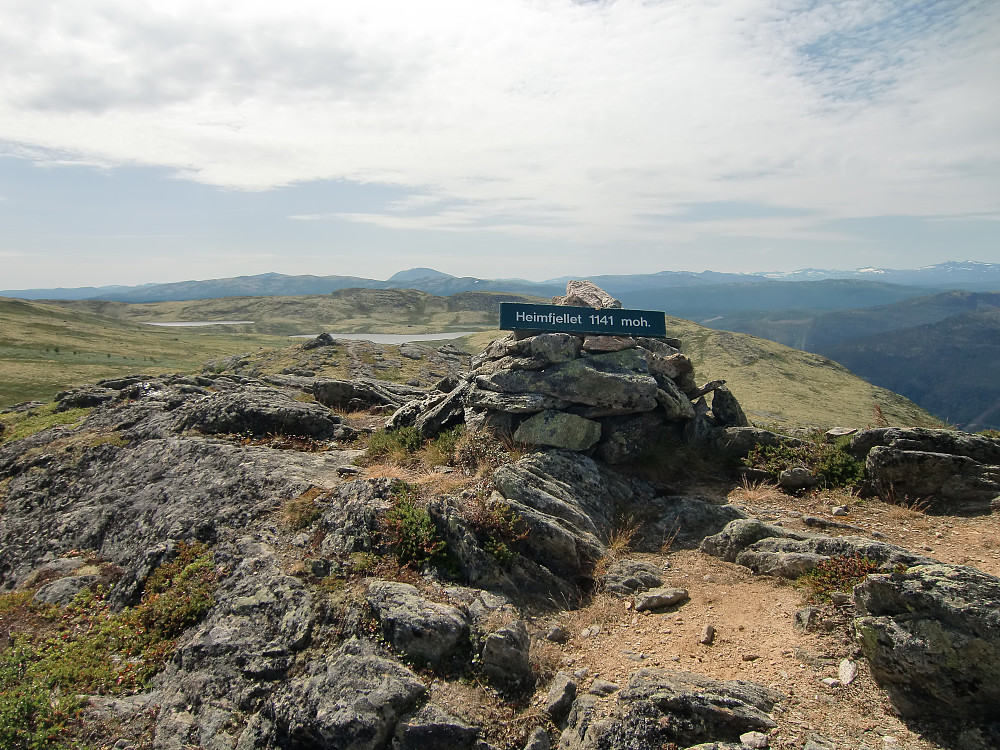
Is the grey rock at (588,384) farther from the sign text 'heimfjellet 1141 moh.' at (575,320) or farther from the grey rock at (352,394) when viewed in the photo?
the grey rock at (352,394)

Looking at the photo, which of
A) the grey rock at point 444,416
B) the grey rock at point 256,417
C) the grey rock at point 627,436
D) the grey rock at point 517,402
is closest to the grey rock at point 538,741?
the grey rock at point 627,436

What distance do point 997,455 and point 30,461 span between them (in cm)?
3669

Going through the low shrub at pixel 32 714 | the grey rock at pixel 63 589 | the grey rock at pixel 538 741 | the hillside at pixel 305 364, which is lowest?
the hillside at pixel 305 364

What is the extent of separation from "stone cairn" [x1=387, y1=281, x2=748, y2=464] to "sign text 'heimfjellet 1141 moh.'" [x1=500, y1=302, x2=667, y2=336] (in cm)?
49

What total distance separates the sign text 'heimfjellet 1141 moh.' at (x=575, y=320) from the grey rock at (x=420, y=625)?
1280 cm

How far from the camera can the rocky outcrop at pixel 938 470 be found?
16266 mm

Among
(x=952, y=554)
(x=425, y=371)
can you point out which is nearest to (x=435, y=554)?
(x=952, y=554)

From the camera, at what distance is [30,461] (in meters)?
23.1

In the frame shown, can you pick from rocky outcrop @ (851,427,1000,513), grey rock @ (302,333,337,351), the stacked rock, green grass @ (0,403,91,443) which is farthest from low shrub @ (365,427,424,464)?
grey rock @ (302,333,337,351)

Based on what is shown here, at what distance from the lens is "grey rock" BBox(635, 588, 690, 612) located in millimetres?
12742

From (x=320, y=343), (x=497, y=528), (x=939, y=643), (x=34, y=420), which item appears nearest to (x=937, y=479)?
(x=939, y=643)

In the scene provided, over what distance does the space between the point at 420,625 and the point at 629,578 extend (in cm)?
576

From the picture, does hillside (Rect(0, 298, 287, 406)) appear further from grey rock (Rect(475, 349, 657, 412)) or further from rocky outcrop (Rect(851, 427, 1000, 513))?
rocky outcrop (Rect(851, 427, 1000, 513))

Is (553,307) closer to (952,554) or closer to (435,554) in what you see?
(435,554)
